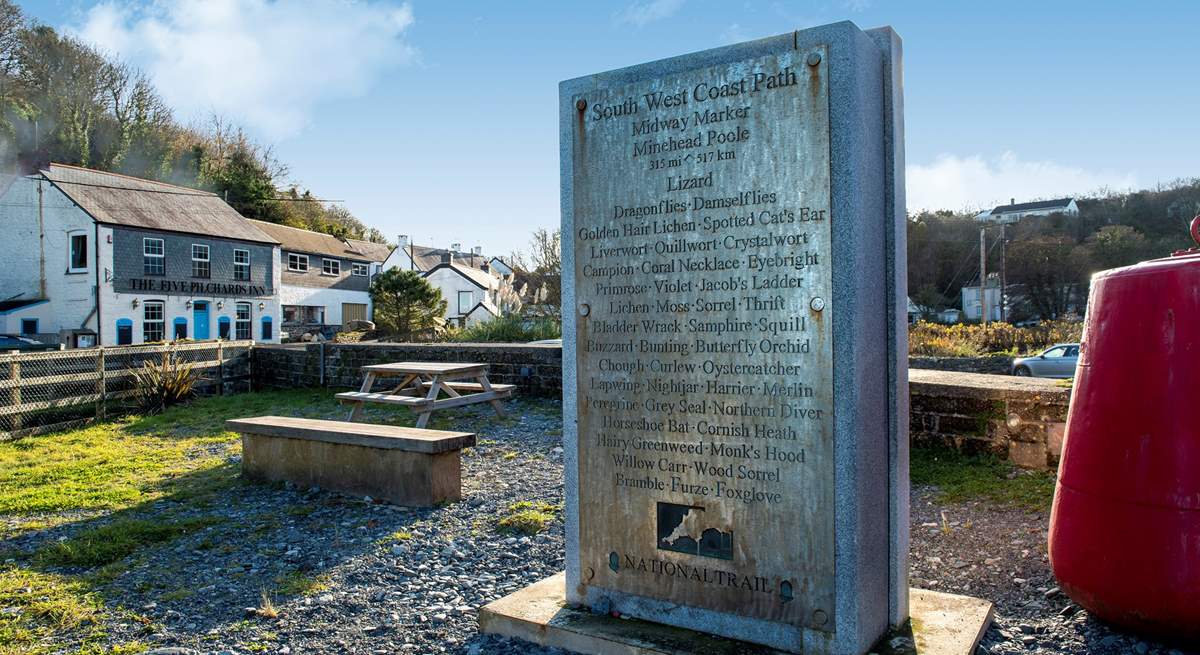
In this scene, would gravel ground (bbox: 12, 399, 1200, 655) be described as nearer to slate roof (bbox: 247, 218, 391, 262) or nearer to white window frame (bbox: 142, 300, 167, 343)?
white window frame (bbox: 142, 300, 167, 343)

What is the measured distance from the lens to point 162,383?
37.9ft

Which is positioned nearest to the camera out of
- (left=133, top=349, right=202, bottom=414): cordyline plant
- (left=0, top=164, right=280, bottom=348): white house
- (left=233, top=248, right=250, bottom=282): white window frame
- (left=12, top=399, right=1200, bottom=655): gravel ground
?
(left=12, top=399, right=1200, bottom=655): gravel ground

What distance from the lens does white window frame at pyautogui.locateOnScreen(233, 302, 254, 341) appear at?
34812mm

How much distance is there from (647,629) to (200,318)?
35.1 m

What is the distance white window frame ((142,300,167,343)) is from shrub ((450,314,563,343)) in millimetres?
20052

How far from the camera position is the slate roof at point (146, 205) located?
28953 mm

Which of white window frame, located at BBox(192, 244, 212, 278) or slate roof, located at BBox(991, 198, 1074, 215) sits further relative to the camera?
slate roof, located at BBox(991, 198, 1074, 215)

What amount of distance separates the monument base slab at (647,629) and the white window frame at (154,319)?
105ft

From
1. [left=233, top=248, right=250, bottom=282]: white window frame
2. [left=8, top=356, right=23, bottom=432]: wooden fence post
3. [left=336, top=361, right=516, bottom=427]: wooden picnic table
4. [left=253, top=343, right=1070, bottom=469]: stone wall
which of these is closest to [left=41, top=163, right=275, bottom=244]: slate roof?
[left=233, top=248, right=250, bottom=282]: white window frame

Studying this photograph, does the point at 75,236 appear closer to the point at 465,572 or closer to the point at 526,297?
the point at 526,297

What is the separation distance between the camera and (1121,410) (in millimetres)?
2969

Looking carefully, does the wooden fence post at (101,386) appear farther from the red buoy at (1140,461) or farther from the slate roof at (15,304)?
the slate roof at (15,304)

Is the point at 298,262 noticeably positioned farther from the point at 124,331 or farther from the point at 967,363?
the point at 967,363

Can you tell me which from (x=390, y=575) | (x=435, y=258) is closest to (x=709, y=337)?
(x=390, y=575)
